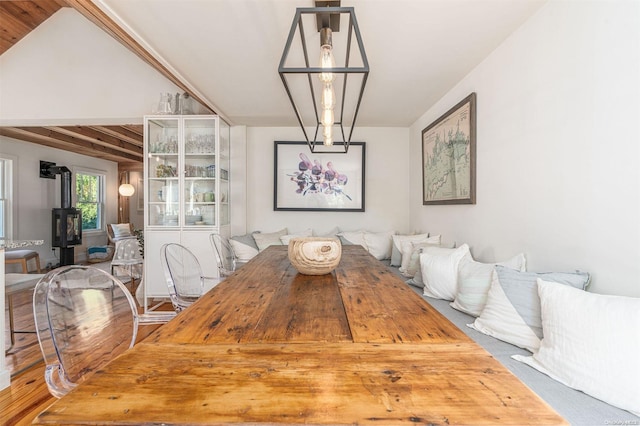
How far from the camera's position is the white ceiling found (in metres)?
1.60

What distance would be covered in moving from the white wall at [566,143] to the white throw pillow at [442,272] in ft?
0.93

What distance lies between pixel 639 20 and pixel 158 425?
197cm

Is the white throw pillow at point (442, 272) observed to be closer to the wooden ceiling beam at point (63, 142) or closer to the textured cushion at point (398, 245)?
the textured cushion at point (398, 245)

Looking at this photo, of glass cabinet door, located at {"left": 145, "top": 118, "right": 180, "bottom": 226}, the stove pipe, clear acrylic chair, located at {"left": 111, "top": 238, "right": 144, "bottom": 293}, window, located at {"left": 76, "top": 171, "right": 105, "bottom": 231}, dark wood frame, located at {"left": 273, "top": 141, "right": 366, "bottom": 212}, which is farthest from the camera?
window, located at {"left": 76, "top": 171, "right": 105, "bottom": 231}

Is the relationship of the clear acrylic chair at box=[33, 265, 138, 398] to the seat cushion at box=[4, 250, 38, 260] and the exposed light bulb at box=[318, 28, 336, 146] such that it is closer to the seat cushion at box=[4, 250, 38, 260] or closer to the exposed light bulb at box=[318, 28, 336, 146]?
the exposed light bulb at box=[318, 28, 336, 146]

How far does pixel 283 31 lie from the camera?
72.0 inches

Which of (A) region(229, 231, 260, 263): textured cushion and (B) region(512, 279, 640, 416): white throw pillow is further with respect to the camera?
(A) region(229, 231, 260, 263): textured cushion

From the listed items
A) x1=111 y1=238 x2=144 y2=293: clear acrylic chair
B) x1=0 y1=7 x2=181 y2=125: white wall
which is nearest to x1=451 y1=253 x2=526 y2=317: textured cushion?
x1=0 y1=7 x2=181 y2=125: white wall

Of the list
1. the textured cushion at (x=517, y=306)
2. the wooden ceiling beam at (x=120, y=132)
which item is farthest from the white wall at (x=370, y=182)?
the textured cushion at (x=517, y=306)

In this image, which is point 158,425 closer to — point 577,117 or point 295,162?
point 577,117

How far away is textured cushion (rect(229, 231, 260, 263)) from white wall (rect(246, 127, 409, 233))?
407 mm

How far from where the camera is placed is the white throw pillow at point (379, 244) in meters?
3.65

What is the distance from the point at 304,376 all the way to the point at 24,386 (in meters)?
2.32

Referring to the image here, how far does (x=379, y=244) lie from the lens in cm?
366
